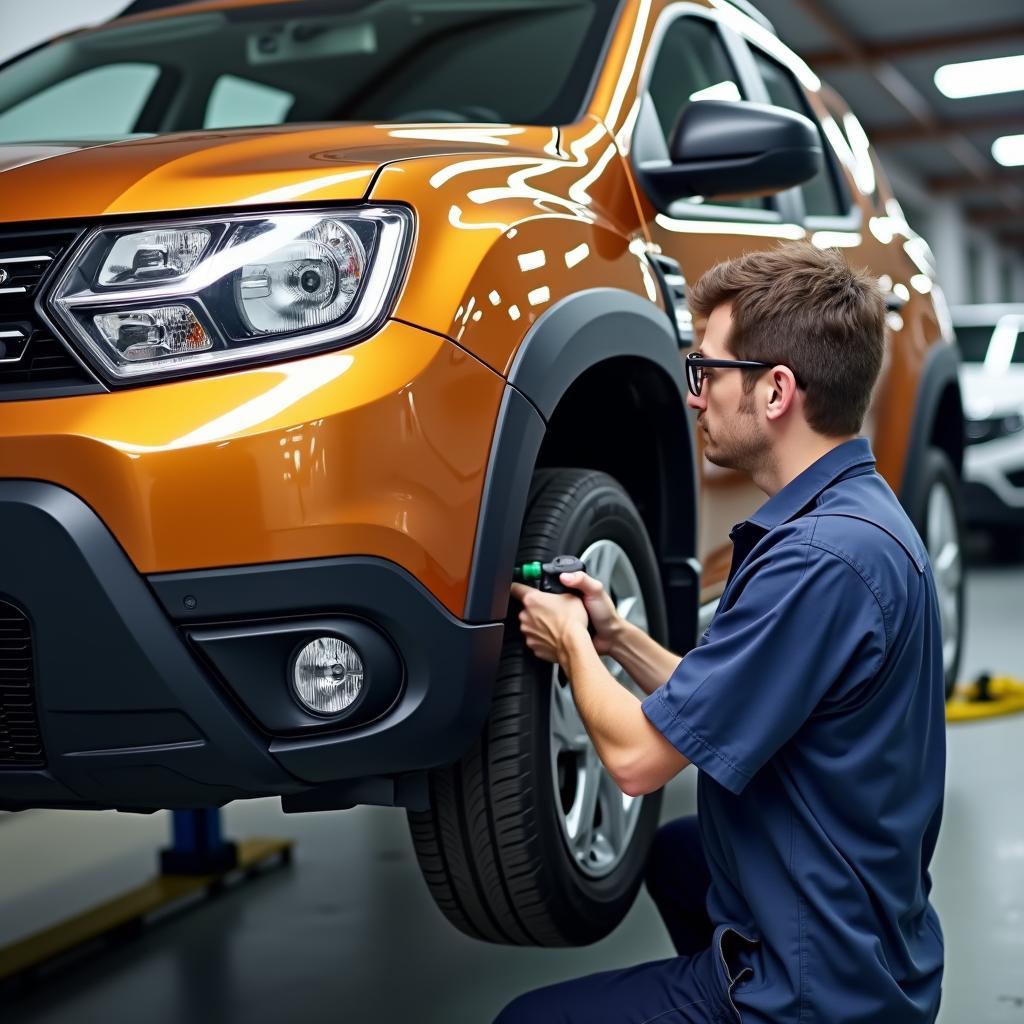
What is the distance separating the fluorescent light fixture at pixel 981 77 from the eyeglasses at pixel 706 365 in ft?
39.9

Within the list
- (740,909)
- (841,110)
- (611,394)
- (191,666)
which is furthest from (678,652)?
(841,110)

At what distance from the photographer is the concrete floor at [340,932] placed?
231 centimetres

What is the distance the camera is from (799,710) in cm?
145

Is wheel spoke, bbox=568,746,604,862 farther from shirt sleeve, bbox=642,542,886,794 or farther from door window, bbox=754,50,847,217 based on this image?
door window, bbox=754,50,847,217

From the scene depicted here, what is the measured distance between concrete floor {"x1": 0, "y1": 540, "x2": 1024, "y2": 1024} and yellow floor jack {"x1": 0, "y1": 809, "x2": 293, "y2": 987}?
0.03 metres

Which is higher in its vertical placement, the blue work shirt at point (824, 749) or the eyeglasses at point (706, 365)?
the eyeglasses at point (706, 365)

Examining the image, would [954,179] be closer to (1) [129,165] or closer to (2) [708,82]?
(2) [708,82]

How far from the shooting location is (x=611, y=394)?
232 cm

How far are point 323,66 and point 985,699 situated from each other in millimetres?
2692

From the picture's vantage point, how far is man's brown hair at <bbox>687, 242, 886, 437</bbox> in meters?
1.60

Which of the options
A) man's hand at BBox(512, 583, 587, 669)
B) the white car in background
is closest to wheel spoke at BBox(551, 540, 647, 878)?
man's hand at BBox(512, 583, 587, 669)

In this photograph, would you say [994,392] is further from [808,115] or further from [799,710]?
[799,710]

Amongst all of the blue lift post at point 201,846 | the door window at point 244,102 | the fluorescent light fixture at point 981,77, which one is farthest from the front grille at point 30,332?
the fluorescent light fixture at point 981,77

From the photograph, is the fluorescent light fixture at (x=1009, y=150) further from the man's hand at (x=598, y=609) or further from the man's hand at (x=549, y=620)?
the man's hand at (x=549, y=620)
